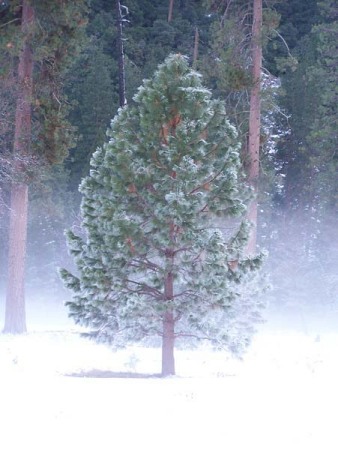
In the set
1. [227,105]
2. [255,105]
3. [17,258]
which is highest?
[227,105]

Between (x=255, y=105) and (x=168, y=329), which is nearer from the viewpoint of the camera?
(x=168, y=329)

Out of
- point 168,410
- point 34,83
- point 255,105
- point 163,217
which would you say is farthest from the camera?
point 34,83

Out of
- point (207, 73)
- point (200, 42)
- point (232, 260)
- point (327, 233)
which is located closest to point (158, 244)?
point (232, 260)

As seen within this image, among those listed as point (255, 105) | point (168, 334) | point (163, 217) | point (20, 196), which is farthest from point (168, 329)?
point (20, 196)

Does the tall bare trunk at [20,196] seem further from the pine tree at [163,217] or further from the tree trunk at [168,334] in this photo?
the tree trunk at [168,334]

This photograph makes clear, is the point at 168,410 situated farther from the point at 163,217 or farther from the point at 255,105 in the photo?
the point at 255,105

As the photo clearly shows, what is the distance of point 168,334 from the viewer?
13.0 meters

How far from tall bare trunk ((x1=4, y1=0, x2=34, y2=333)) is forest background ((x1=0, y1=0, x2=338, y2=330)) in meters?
0.25

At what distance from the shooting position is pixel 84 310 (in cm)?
1280

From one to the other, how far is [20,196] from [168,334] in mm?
7826

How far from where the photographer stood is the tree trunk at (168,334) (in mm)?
12750

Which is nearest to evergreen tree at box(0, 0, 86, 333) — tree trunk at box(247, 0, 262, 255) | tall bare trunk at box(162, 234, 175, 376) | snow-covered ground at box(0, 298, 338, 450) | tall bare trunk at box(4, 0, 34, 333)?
tall bare trunk at box(4, 0, 34, 333)

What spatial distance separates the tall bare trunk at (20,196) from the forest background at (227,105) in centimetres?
25

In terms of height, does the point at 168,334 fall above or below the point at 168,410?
above
